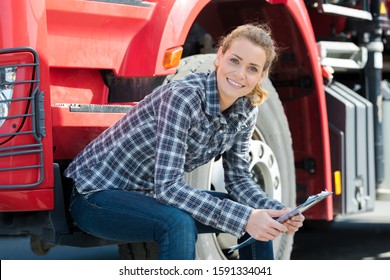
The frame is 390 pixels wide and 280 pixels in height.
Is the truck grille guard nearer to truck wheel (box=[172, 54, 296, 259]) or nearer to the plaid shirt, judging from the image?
the plaid shirt

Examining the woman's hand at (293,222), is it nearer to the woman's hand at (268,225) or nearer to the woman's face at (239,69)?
the woman's hand at (268,225)

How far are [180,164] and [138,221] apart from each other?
25cm

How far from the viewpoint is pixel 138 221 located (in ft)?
11.4

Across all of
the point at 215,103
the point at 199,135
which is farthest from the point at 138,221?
the point at 215,103

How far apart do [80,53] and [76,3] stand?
8.0 inches

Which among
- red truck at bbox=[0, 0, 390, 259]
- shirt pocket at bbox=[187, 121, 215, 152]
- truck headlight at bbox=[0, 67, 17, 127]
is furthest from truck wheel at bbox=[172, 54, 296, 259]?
truck headlight at bbox=[0, 67, 17, 127]

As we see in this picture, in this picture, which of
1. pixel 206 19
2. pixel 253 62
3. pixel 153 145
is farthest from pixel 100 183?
pixel 206 19

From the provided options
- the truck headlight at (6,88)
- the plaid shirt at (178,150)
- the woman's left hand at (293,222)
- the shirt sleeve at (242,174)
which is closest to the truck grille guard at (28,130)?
the truck headlight at (6,88)

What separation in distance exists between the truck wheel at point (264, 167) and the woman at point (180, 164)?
53 cm

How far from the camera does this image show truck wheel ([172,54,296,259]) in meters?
4.39

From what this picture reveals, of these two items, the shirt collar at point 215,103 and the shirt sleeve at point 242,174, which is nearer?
the shirt collar at point 215,103

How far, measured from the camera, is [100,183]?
3648mm

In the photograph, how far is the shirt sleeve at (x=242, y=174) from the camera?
3.86 m

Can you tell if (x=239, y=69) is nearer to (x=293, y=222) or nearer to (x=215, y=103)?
(x=215, y=103)
